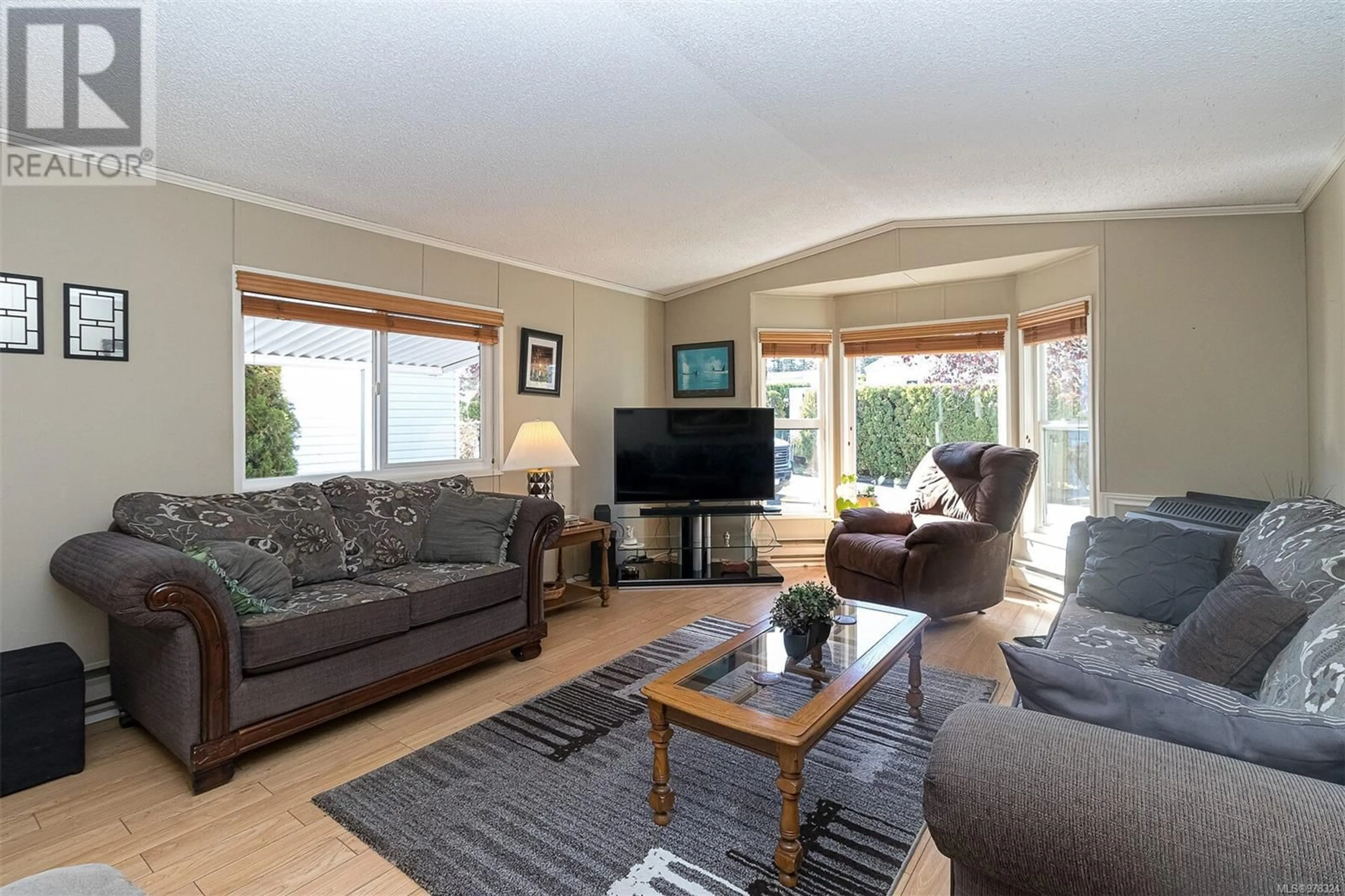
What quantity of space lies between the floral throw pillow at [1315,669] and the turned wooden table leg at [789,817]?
1053mm

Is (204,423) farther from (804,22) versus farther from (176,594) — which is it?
(804,22)

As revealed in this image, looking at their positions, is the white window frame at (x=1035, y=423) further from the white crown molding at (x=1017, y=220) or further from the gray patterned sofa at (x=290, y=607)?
the gray patterned sofa at (x=290, y=607)

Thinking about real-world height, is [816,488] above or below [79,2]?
below

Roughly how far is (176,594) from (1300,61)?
414cm

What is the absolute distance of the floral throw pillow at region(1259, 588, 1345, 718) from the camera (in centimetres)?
115

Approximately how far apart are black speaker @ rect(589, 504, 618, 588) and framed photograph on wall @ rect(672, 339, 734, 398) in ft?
4.52

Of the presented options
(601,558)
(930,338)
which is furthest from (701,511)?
(930,338)

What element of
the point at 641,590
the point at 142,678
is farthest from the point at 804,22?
the point at 641,590

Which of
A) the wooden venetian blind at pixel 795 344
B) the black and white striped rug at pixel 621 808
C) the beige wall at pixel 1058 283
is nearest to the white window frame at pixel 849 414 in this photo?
the wooden venetian blind at pixel 795 344

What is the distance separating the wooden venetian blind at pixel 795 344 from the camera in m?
5.29

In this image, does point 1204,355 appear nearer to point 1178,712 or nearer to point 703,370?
point 703,370

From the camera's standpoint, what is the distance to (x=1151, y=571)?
8.18 feet

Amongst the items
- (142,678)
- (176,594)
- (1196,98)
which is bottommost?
(142,678)

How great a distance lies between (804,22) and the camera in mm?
1963
